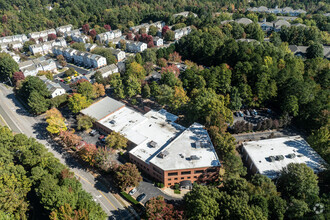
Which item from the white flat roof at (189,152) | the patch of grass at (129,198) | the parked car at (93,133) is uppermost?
the white flat roof at (189,152)

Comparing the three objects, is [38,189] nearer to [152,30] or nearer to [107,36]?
[107,36]

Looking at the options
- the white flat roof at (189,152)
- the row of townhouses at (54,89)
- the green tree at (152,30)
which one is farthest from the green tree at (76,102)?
the green tree at (152,30)

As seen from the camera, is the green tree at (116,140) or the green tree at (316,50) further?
the green tree at (316,50)

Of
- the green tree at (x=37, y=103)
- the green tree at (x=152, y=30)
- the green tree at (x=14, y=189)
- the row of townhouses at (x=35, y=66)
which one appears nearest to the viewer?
the green tree at (x=14, y=189)

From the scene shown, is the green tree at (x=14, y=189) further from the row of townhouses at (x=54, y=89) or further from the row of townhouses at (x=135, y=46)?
the row of townhouses at (x=135, y=46)

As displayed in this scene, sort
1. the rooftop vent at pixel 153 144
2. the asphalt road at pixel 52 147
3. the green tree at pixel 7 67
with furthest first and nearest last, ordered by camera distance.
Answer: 1. the green tree at pixel 7 67
2. the rooftop vent at pixel 153 144
3. the asphalt road at pixel 52 147
